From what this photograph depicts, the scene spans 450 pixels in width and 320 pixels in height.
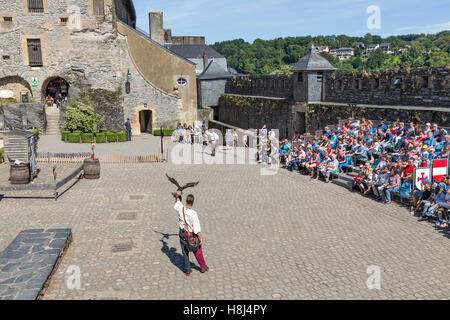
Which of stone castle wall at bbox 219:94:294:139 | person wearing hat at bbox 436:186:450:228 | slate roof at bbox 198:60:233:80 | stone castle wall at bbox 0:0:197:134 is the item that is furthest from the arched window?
person wearing hat at bbox 436:186:450:228

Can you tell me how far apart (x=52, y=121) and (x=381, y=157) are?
23.2m

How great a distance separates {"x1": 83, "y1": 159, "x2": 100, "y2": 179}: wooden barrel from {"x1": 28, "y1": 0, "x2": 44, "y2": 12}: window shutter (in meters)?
17.2

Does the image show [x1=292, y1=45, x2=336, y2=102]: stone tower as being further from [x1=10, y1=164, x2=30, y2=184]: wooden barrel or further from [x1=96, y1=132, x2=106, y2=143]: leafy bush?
[x1=10, y1=164, x2=30, y2=184]: wooden barrel

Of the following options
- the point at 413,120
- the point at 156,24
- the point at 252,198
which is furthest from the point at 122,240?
the point at 156,24

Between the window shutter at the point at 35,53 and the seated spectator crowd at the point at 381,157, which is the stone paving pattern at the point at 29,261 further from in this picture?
the window shutter at the point at 35,53

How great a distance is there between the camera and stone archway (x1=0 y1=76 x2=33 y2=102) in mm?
29500

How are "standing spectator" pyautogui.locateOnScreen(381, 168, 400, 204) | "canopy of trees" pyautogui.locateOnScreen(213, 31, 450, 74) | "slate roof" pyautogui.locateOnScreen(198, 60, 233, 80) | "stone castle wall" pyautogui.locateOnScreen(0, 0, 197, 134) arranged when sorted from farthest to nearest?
1. "canopy of trees" pyautogui.locateOnScreen(213, 31, 450, 74)
2. "slate roof" pyautogui.locateOnScreen(198, 60, 233, 80)
3. "stone castle wall" pyautogui.locateOnScreen(0, 0, 197, 134)
4. "standing spectator" pyautogui.locateOnScreen(381, 168, 400, 204)

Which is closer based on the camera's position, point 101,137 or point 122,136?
point 101,137

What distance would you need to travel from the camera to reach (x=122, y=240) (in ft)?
33.2

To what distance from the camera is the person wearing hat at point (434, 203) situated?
10.8m

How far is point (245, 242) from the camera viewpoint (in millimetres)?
9945

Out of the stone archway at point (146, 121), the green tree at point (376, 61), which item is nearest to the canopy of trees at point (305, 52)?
the green tree at point (376, 61)

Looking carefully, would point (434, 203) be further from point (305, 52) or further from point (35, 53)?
point (305, 52)

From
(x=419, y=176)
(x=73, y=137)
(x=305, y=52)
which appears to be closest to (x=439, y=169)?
(x=419, y=176)
